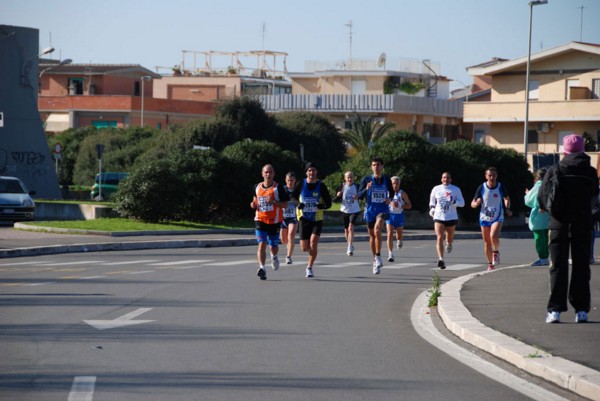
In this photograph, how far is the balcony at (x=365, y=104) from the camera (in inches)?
3314

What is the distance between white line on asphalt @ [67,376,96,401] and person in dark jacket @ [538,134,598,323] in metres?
5.31

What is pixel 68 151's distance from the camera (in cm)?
7669

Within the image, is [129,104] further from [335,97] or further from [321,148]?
→ [321,148]

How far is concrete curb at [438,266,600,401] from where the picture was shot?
8.57 meters

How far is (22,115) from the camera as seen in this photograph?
4881 cm

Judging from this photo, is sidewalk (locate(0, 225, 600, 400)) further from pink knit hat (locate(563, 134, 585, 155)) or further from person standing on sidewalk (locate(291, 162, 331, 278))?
person standing on sidewalk (locate(291, 162, 331, 278))

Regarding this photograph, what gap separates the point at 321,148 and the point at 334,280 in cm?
5063

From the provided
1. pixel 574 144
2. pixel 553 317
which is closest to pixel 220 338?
pixel 553 317

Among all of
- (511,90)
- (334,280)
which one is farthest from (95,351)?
(511,90)

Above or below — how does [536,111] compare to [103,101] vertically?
below

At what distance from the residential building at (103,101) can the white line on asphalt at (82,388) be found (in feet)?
264

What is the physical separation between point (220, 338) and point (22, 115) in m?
39.3

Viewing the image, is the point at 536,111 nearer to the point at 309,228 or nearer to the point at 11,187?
the point at 11,187

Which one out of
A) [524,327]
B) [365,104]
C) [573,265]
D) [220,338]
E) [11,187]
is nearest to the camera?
[220,338]
